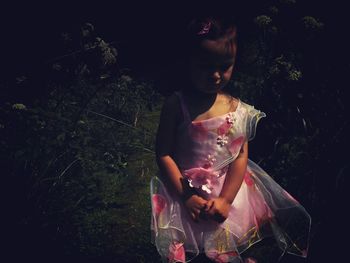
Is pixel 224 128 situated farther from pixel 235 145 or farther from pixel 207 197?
pixel 207 197

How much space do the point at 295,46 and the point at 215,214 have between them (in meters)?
1.41

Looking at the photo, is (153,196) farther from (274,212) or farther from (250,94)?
(250,94)

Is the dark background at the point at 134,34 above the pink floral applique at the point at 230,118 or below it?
below

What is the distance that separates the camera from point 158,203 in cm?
217

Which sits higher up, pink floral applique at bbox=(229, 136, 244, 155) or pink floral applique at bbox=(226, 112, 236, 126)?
pink floral applique at bbox=(226, 112, 236, 126)

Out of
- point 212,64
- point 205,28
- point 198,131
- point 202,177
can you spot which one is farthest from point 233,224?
point 205,28

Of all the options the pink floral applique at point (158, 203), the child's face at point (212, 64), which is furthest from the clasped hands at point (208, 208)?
the child's face at point (212, 64)

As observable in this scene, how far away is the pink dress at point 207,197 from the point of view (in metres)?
2.10

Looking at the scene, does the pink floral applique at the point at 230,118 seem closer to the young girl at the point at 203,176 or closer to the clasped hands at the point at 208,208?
the young girl at the point at 203,176

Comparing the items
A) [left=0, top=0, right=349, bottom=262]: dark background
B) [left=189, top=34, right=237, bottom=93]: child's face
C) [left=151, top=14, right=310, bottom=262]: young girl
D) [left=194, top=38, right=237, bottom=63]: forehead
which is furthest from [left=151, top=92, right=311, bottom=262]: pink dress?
[left=0, top=0, right=349, bottom=262]: dark background

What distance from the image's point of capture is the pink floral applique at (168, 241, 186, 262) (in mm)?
2076

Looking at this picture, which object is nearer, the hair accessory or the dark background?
the hair accessory

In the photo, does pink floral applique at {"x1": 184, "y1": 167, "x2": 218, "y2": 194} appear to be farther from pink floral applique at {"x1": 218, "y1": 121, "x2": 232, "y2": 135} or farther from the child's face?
the child's face

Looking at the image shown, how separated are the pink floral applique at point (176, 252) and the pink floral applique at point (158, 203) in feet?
0.60
